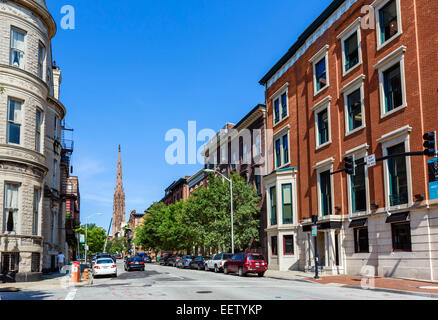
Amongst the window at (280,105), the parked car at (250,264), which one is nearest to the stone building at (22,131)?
the parked car at (250,264)

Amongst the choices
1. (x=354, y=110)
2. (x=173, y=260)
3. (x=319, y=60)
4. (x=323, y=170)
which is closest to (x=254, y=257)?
(x=323, y=170)

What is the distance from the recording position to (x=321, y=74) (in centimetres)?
3388

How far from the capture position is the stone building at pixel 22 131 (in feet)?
87.1

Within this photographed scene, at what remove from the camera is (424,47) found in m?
23.6

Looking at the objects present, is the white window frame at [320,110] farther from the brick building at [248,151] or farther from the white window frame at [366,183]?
the brick building at [248,151]

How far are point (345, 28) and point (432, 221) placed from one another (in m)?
14.6

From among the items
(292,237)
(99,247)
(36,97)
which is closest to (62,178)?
(36,97)

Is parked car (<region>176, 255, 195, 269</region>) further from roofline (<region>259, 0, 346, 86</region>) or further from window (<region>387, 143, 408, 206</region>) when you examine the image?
window (<region>387, 143, 408, 206</region>)

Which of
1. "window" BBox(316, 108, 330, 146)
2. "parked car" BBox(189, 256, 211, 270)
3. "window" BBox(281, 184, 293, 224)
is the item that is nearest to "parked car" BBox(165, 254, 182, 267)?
"parked car" BBox(189, 256, 211, 270)

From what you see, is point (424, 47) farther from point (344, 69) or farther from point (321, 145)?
point (321, 145)

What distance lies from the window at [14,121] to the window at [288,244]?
21534 millimetres

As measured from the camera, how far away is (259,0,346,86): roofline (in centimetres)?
3209

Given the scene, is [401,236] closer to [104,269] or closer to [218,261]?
[218,261]

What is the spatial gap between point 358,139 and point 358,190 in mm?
3214
